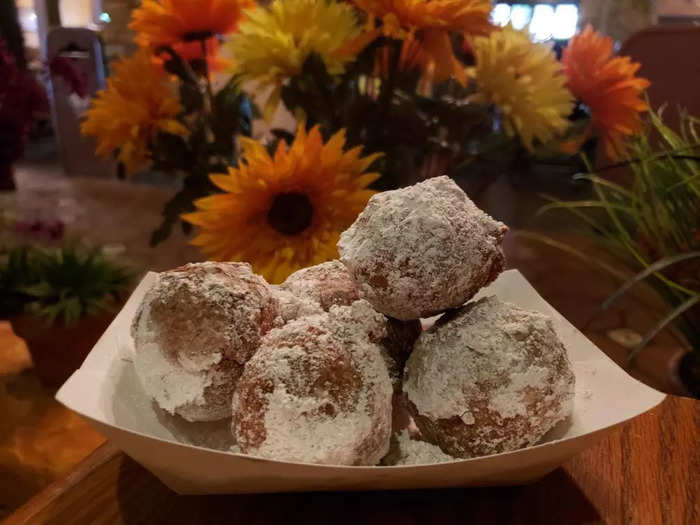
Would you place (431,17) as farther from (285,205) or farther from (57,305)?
(57,305)

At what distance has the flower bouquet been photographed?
0.79 metres

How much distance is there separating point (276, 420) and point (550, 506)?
0.25 m

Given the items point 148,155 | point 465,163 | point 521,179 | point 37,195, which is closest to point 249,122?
point 148,155

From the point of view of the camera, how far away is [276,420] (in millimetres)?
475

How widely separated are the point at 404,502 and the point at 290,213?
1.34 ft

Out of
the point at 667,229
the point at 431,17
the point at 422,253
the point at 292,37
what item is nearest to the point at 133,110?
the point at 292,37

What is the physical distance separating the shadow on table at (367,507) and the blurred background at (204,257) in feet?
1.36

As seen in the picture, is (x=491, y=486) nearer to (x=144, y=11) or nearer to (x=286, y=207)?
(x=286, y=207)

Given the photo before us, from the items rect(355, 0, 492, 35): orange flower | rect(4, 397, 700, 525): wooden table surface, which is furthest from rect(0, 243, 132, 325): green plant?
rect(355, 0, 492, 35): orange flower

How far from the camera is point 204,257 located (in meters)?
0.88

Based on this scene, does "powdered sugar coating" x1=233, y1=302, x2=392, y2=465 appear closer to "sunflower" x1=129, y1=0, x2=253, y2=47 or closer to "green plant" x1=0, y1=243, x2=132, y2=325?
"sunflower" x1=129, y1=0, x2=253, y2=47

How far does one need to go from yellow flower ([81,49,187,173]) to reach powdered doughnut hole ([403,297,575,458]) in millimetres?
570

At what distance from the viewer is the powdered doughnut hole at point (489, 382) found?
0.51 m

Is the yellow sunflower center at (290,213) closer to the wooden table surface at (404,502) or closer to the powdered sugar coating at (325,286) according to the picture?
the powdered sugar coating at (325,286)
